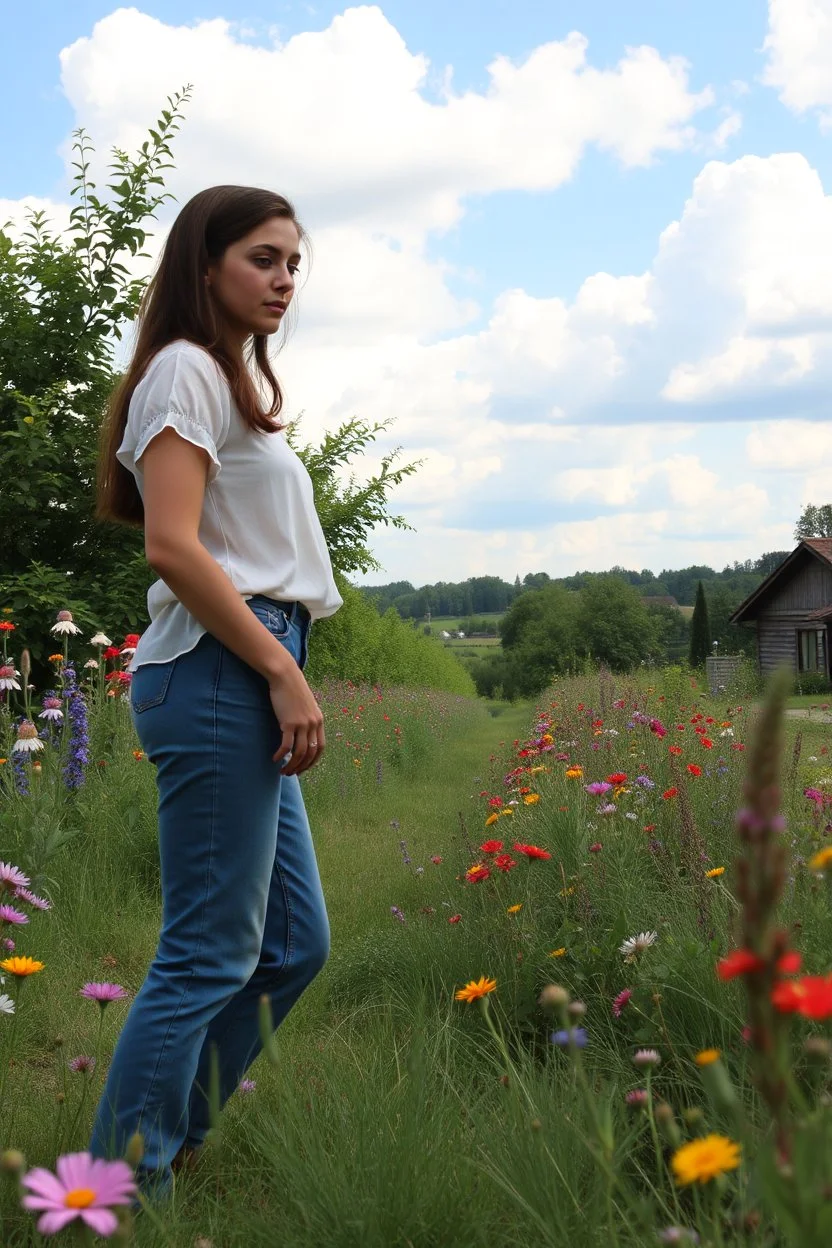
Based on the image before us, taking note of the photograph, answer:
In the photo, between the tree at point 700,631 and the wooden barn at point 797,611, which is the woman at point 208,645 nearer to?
the wooden barn at point 797,611

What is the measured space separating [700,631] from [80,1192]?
58368 millimetres

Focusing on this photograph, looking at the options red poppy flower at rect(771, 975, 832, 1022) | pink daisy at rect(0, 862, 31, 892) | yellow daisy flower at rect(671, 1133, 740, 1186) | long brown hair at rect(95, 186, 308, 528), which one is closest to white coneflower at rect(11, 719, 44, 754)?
pink daisy at rect(0, 862, 31, 892)

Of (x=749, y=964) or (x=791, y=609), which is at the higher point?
(x=791, y=609)

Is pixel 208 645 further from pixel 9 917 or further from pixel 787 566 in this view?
pixel 787 566

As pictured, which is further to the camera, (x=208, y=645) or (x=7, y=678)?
(x=7, y=678)

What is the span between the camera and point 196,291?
2.25 meters

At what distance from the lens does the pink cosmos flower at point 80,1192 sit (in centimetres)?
92

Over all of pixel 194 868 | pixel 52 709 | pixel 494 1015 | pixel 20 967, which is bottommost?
pixel 494 1015

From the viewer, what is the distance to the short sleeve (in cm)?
202

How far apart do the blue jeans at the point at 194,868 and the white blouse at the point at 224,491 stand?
0.25 feet

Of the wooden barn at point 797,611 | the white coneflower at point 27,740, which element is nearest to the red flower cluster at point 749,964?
the white coneflower at point 27,740

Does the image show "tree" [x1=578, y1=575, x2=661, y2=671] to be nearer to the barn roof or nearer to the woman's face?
the barn roof

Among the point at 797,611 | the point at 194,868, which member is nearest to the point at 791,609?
Answer: the point at 797,611

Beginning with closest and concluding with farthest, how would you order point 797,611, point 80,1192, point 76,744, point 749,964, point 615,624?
point 749,964 → point 80,1192 → point 76,744 → point 797,611 → point 615,624
